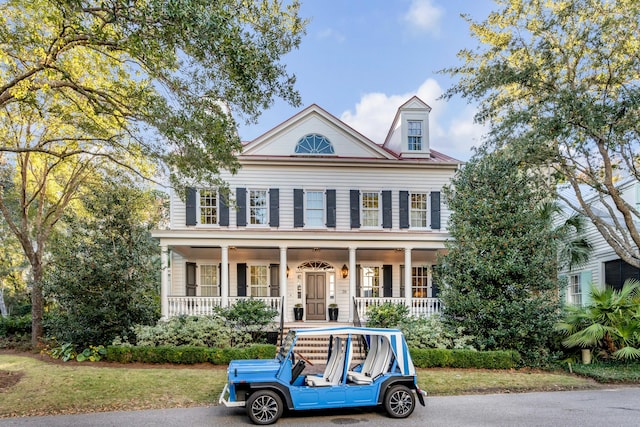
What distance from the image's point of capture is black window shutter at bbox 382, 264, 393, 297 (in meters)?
18.5

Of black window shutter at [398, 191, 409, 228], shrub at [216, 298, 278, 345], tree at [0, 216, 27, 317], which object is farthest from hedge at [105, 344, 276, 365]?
tree at [0, 216, 27, 317]

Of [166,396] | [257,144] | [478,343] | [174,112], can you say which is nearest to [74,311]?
[166,396]

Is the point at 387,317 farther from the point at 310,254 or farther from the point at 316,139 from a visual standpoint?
the point at 316,139

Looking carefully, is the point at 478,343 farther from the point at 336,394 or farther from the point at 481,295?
the point at 336,394

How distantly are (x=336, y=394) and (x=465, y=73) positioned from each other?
11618 mm

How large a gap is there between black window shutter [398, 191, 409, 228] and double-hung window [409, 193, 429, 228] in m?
0.24

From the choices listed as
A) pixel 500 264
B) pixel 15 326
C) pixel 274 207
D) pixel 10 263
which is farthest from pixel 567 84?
pixel 10 263

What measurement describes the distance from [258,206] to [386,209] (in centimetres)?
519

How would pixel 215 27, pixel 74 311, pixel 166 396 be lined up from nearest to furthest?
pixel 215 27
pixel 166 396
pixel 74 311

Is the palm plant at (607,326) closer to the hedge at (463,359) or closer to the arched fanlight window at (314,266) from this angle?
the hedge at (463,359)

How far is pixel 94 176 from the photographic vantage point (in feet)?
55.3

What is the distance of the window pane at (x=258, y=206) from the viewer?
1758cm

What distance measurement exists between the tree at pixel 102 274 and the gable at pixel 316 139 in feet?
20.7

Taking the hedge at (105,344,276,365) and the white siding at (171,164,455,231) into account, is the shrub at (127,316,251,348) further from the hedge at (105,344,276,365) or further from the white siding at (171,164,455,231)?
the white siding at (171,164,455,231)
